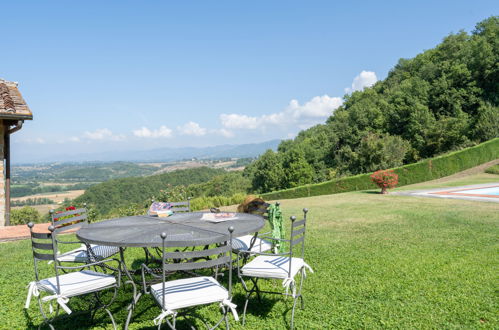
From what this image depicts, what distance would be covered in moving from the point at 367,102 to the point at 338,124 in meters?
5.55

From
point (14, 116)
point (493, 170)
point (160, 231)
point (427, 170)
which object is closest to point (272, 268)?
point (160, 231)

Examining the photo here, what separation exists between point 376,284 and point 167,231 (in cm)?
298

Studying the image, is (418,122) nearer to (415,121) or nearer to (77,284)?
(415,121)

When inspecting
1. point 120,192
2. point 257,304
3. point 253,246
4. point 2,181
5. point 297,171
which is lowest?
point 120,192

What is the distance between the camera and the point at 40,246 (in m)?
3.23

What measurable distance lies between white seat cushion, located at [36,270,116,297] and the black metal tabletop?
1.28 ft

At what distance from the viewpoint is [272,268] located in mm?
3725

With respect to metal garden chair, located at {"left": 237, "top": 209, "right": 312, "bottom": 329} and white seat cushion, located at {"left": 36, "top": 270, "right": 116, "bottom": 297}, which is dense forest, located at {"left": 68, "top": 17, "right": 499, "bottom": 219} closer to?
white seat cushion, located at {"left": 36, "top": 270, "right": 116, "bottom": 297}

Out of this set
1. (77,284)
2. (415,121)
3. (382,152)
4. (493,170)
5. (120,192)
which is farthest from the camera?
(120,192)

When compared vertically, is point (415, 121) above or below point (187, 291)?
above

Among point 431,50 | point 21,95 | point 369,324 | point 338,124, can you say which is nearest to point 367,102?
point 338,124

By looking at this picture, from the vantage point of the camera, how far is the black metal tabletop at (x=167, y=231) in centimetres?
333

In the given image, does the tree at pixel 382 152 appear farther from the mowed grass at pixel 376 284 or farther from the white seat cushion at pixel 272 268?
the white seat cushion at pixel 272 268

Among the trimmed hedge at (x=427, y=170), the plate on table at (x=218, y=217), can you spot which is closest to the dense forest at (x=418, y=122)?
the trimmed hedge at (x=427, y=170)
